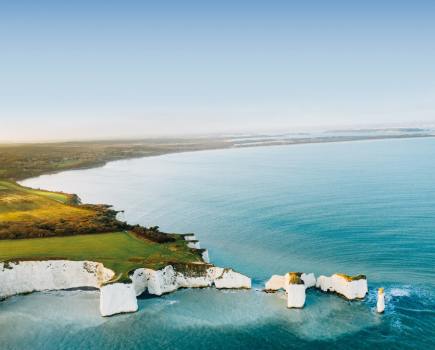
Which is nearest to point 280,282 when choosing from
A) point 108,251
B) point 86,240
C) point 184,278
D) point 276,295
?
point 276,295

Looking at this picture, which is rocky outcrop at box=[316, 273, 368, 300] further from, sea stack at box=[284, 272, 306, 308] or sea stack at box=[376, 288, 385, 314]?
sea stack at box=[284, 272, 306, 308]

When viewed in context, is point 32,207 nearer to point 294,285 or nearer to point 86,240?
point 86,240

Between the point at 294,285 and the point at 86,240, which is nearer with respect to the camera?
the point at 294,285

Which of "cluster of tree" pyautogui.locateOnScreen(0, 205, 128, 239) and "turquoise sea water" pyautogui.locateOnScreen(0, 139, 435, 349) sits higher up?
"cluster of tree" pyautogui.locateOnScreen(0, 205, 128, 239)

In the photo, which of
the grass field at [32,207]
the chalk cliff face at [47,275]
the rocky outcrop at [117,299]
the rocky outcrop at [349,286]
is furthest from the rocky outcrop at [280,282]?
the grass field at [32,207]

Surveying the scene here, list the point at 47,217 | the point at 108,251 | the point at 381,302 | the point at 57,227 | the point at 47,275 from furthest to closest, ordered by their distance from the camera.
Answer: the point at 47,217 → the point at 57,227 → the point at 108,251 → the point at 47,275 → the point at 381,302

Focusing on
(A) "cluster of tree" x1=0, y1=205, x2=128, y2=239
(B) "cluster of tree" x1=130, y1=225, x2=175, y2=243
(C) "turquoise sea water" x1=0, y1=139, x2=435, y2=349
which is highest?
(A) "cluster of tree" x1=0, y1=205, x2=128, y2=239

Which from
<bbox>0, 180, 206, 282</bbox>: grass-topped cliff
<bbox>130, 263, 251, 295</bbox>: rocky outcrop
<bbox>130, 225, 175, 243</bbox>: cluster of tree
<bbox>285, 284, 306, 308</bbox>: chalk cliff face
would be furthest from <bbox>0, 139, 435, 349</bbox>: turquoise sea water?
<bbox>130, 225, 175, 243</bbox>: cluster of tree
